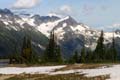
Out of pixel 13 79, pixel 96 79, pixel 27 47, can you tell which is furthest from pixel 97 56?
pixel 96 79

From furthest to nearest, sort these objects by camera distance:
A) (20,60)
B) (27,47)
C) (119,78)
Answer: (27,47) → (20,60) → (119,78)

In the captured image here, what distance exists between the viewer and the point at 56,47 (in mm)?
164125

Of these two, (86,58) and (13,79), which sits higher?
(13,79)

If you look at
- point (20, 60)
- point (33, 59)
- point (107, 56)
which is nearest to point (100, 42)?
point (107, 56)

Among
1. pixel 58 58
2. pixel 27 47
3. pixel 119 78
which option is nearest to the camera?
pixel 119 78

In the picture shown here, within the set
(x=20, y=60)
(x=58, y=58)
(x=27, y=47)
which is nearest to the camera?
(x=20, y=60)

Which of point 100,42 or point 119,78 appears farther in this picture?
point 100,42

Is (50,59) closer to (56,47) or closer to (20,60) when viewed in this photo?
(56,47)

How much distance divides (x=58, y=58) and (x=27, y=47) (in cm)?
1800

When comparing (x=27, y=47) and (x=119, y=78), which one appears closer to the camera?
(x=119, y=78)

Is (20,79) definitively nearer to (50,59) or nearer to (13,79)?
(13,79)

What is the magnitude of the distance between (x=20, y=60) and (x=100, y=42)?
5086cm

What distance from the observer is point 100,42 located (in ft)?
566

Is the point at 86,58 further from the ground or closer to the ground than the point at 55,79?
closer to the ground
